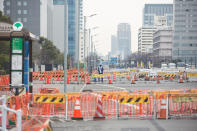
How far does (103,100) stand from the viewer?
42.2 feet

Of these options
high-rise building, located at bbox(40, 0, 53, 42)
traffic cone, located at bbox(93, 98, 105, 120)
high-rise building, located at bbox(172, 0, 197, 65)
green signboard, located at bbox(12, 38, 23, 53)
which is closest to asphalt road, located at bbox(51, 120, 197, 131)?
traffic cone, located at bbox(93, 98, 105, 120)

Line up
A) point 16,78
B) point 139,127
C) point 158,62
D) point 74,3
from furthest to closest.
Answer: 1. point 74,3
2. point 158,62
3. point 16,78
4. point 139,127

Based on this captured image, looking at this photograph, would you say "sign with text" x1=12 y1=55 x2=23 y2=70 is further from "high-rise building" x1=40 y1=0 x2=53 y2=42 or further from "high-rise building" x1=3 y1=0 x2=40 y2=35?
"high-rise building" x1=40 y1=0 x2=53 y2=42

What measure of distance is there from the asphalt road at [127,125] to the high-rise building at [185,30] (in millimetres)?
126785

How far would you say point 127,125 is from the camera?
10898 millimetres

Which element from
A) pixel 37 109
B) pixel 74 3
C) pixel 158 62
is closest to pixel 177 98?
pixel 37 109

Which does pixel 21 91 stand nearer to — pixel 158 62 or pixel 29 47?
pixel 29 47

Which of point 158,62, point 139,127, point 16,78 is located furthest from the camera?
point 158,62

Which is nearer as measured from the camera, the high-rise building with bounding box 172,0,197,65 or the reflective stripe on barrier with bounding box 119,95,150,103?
the reflective stripe on barrier with bounding box 119,95,150,103

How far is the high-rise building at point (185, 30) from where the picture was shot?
135 metres

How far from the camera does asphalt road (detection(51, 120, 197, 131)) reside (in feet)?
33.7

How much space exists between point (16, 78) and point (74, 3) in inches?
5697

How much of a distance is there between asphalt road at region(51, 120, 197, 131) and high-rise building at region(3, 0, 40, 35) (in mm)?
88021

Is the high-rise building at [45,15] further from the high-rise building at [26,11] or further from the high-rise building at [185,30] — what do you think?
the high-rise building at [185,30]
